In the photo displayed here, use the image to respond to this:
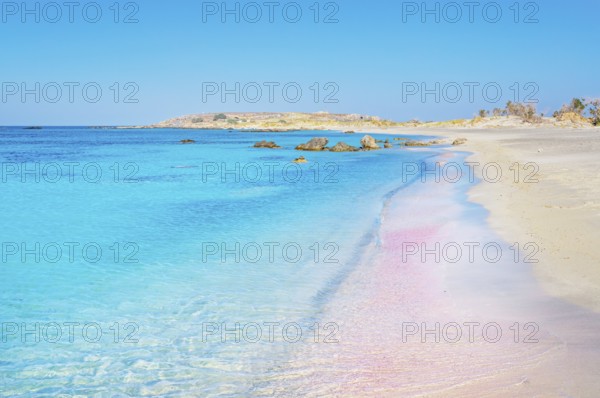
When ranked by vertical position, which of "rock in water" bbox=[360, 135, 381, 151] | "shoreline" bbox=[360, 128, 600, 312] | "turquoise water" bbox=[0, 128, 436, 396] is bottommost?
"turquoise water" bbox=[0, 128, 436, 396]

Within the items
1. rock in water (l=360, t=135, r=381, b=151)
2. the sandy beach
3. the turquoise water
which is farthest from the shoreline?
rock in water (l=360, t=135, r=381, b=151)

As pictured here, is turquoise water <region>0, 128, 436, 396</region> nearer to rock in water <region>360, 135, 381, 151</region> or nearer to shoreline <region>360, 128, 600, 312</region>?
shoreline <region>360, 128, 600, 312</region>

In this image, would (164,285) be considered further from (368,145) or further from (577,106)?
(577,106)

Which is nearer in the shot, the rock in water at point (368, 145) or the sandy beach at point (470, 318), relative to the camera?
the sandy beach at point (470, 318)

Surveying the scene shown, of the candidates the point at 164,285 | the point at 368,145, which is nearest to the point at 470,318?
the point at 164,285

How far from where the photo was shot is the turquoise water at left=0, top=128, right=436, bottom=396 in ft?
16.1

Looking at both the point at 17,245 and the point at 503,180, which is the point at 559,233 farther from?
the point at 17,245

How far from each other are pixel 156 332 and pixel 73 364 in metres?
1.04

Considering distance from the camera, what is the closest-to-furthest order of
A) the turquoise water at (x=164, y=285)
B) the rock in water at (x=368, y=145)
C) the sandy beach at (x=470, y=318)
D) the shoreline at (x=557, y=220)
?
the sandy beach at (x=470, y=318) → the turquoise water at (x=164, y=285) → the shoreline at (x=557, y=220) → the rock in water at (x=368, y=145)

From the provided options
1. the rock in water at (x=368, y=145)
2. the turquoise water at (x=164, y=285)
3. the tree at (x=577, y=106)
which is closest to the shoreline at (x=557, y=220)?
the turquoise water at (x=164, y=285)

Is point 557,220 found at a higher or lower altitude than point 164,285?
higher

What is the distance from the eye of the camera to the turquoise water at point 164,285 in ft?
16.1

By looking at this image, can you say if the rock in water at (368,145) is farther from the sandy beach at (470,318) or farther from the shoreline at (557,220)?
the sandy beach at (470,318)

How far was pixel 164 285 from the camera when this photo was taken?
7762 millimetres
